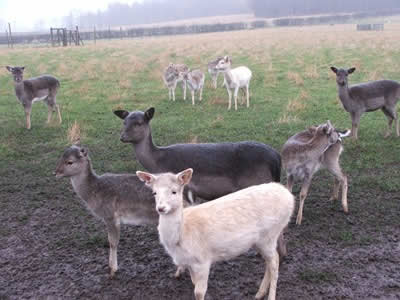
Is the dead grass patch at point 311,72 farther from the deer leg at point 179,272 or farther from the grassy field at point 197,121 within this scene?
the deer leg at point 179,272

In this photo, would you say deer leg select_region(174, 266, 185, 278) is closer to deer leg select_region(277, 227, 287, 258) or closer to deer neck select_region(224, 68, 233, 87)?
deer leg select_region(277, 227, 287, 258)

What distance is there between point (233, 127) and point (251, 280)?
635 centimetres

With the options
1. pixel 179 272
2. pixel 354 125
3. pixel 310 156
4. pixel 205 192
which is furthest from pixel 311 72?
pixel 179 272

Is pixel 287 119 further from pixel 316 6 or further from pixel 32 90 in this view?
pixel 316 6

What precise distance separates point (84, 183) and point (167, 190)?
1753mm

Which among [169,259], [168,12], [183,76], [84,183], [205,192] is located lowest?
[169,259]

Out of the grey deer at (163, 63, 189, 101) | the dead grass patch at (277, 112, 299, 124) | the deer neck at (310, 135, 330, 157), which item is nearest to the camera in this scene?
the deer neck at (310, 135, 330, 157)

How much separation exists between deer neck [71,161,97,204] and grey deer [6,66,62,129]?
6.82 metres

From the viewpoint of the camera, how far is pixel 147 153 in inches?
223

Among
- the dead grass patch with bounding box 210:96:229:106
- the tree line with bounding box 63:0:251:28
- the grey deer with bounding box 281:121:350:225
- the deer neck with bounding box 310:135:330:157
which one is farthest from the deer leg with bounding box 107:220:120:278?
the tree line with bounding box 63:0:251:28

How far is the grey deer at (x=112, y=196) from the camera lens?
4.83 metres

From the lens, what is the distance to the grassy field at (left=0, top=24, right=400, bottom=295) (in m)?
7.03

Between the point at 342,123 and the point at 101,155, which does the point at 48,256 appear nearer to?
the point at 101,155

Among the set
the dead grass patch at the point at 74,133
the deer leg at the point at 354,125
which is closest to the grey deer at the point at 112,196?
the dead grass patch at the point at 74,133
